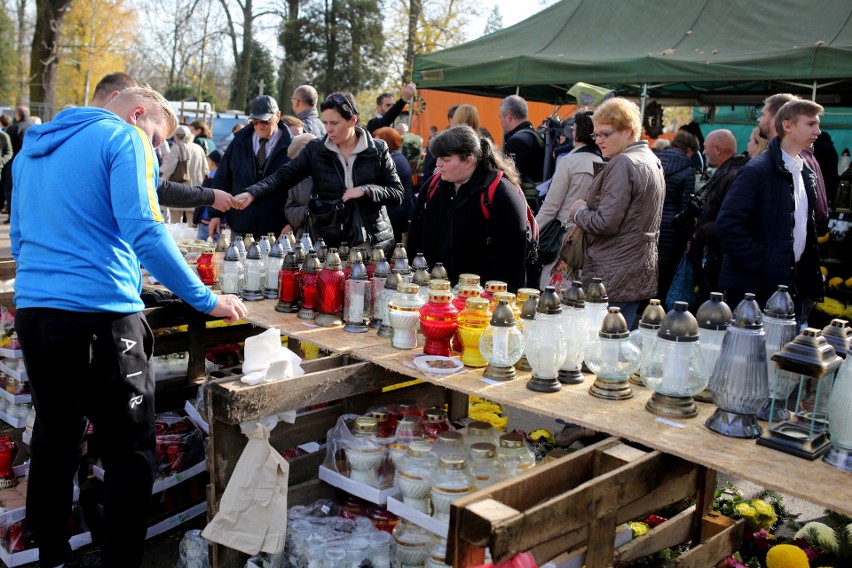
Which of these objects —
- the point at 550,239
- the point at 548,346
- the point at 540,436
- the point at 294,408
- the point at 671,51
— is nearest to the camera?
the point at 548,346

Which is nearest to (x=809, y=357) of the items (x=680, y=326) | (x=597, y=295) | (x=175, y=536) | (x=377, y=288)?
(x=680, y=326)

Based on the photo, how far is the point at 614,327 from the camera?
2.21m

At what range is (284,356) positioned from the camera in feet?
8.16

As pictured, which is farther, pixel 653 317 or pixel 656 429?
pixel 653 317

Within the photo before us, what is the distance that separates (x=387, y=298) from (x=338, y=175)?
1499 mm

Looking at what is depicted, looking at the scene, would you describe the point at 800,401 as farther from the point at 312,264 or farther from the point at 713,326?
the point at 312,264

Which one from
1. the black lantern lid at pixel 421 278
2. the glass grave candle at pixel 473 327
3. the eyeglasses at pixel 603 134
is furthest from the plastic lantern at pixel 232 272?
the eyeglasses at pixel 603 134

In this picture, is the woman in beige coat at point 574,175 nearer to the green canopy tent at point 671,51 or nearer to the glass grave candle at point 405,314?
the glass grave candle at point 405,314

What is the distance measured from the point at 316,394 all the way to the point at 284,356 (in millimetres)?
170

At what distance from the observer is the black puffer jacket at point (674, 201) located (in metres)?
5.46

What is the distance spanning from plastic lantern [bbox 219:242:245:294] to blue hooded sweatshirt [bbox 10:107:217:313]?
3.36ft

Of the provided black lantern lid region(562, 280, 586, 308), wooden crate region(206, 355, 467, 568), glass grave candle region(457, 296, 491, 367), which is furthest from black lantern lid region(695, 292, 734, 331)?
wooden crate region(206, 355, 467, 568)

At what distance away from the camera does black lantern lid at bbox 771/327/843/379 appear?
180 cm

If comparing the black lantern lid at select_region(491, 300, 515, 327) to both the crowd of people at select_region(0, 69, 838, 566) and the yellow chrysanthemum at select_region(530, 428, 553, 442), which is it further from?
the yellow chrysanthemum at select_region(530, 428, 553, 442)
